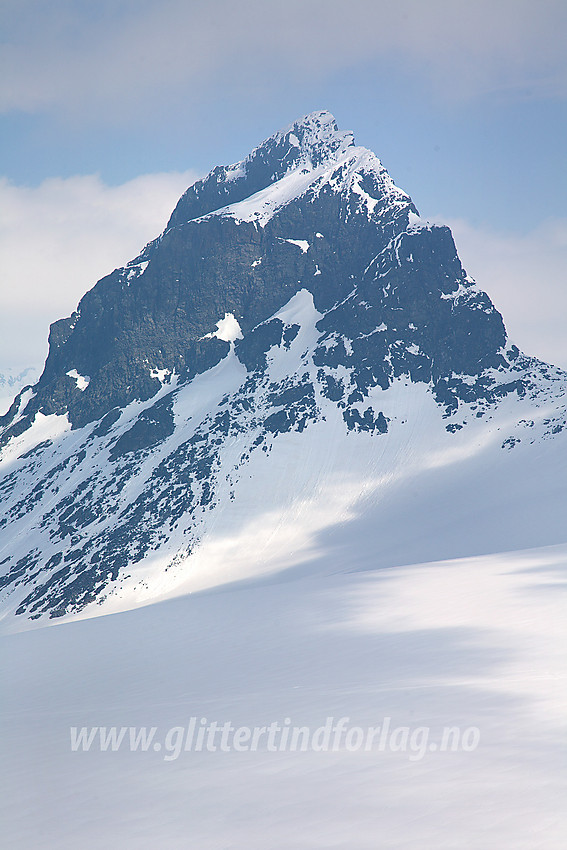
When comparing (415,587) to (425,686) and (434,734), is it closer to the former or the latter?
(425,686)

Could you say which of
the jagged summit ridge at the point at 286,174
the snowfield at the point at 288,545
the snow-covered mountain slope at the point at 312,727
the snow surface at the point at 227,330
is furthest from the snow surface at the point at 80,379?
the snow-covered mountain slope at the point at 312,727

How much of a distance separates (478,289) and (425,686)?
125101 mm

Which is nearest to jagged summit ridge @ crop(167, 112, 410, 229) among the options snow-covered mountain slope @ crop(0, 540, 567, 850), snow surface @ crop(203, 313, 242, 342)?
snow surface @ crop(203, 313, 242, 342)

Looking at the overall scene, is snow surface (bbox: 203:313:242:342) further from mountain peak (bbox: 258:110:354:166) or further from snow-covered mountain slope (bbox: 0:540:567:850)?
snow-covered mountain slope (bbox: 0:540:567:850)

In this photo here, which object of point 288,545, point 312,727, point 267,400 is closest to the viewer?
point 312,727

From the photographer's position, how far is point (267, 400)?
117875 millimetres

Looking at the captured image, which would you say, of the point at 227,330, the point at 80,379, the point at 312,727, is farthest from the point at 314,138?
the point at 312,727

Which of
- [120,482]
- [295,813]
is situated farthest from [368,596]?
[120,482]

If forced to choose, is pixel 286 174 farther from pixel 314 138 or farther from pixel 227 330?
pixel 227 330

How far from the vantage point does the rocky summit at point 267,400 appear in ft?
290

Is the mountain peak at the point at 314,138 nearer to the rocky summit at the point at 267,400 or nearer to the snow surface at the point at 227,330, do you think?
the rocky summit at the point at 267,400

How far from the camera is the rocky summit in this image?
8831cm

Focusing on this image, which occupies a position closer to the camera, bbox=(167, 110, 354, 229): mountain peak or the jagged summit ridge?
the jagged summit ridge

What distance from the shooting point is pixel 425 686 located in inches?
525
